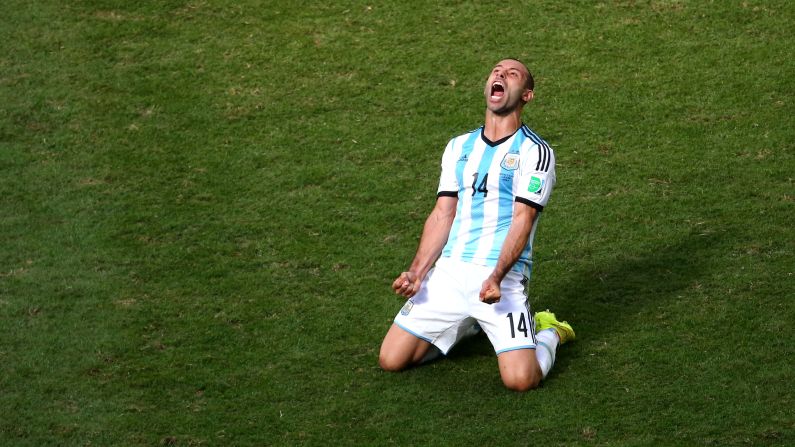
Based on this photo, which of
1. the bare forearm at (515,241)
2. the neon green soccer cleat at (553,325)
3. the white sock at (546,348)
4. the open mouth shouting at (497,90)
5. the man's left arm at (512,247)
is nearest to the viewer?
the man's left arm at (512,247)

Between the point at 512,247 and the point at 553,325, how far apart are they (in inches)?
28.5

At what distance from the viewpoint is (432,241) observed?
8047 millimetres

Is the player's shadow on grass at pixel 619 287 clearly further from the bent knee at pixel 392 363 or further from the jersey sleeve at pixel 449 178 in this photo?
the jersey sleeve at pixel 449 178

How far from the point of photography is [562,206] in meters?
9.88

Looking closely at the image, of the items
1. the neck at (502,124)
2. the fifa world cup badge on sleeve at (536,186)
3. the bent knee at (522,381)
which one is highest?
the neck at (502,124)

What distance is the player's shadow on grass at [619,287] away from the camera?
8.39 m

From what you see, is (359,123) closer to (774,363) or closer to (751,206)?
(751,206)

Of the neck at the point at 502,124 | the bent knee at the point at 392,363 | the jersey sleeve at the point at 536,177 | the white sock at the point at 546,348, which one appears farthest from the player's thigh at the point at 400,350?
the neck at the point at 502,124

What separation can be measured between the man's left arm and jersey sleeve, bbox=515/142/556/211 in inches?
2.0

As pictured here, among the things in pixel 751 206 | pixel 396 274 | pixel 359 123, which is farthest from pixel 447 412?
pixel 359 123

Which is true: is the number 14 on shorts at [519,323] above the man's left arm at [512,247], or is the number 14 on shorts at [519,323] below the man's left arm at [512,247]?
below

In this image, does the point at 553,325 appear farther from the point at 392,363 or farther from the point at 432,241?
the point at 392,363

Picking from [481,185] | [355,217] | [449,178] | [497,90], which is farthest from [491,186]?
[355,217]

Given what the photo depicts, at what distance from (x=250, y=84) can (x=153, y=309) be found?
3351 mm
